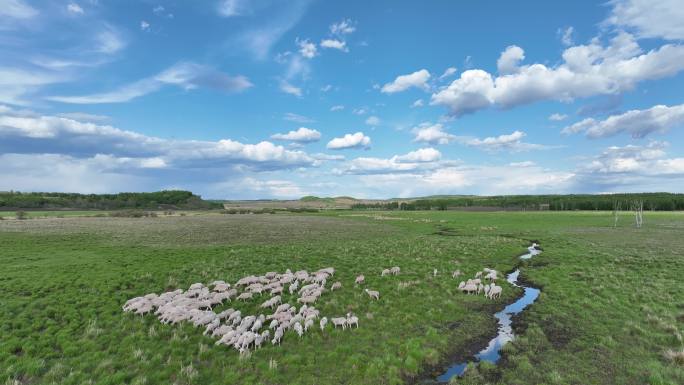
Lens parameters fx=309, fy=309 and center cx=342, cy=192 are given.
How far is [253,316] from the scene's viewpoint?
14461 mm

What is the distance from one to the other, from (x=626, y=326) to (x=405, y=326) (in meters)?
10.1

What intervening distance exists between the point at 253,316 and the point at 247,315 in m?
2.11

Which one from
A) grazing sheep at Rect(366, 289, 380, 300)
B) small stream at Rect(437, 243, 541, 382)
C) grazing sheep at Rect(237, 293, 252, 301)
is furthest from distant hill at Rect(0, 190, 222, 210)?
small stream at Rect(437, 243, 541, 382)

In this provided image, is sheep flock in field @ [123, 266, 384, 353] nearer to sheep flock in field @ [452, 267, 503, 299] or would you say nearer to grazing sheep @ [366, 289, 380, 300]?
grazing sheep @ [366, 289, 380, 300]

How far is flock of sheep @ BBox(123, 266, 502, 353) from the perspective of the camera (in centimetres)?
1323

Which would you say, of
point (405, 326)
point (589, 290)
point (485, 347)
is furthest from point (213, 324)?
point (589, 290)

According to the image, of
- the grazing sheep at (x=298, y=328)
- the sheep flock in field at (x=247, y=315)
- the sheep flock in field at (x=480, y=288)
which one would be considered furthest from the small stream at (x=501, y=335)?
the grazing sheep at (x=298, y=328)

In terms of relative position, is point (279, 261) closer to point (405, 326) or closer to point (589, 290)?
point (405, 326)

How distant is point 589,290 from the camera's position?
1975cm

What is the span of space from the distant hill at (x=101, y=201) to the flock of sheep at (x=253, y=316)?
171 meters

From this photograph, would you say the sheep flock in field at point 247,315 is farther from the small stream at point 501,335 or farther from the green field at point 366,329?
the small stream at point 501,335

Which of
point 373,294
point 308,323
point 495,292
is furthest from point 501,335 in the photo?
point 308,323

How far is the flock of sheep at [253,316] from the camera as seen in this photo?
43.4ft

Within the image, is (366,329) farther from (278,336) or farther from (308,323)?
(278,336)
